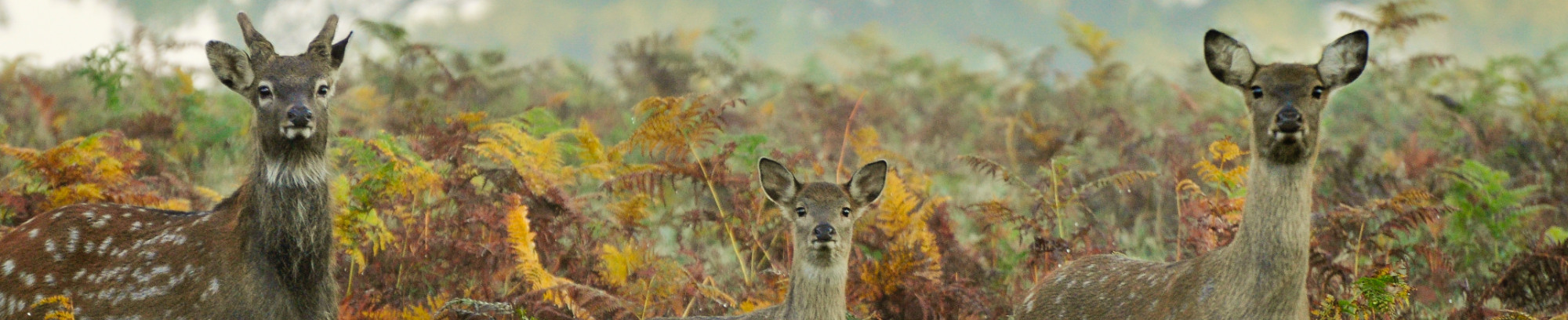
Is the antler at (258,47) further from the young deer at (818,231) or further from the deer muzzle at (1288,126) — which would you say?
the deer muzzle at (1288,126)

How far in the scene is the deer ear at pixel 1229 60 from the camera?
6039mm

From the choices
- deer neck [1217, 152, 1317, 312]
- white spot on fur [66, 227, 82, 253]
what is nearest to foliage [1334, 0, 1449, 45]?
deer neck [1217, 152, 1317, 312]

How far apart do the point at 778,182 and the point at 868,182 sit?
491mm

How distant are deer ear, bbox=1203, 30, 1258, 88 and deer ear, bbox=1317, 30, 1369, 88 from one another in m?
0.30

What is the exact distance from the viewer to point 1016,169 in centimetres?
1354

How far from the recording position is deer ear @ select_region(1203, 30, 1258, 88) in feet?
19.8

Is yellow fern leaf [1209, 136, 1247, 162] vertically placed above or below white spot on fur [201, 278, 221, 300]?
above

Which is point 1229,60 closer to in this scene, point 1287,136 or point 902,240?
point 1287,136

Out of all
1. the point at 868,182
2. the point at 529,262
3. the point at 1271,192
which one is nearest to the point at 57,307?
the point at 529,262

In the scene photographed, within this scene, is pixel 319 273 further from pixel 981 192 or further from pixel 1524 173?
pixel 1524 173

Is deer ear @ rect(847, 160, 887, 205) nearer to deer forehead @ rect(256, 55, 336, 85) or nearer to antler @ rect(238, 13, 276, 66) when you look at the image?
deer forehead @ rect(256, 55, 336, 85)

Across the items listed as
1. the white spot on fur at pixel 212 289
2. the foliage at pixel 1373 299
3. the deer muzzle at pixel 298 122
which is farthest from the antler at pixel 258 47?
the foliage at pixel 1373 299

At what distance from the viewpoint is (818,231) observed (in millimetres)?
6730

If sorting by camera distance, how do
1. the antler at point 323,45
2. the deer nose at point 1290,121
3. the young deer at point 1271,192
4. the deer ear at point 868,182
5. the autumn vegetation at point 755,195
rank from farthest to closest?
the autumn vegetation at point 755,195 → the deer ear at point 868,182 → the antler at point 323,45 → the young deer at point 1271,192 → the deer nose at point 1290,121
